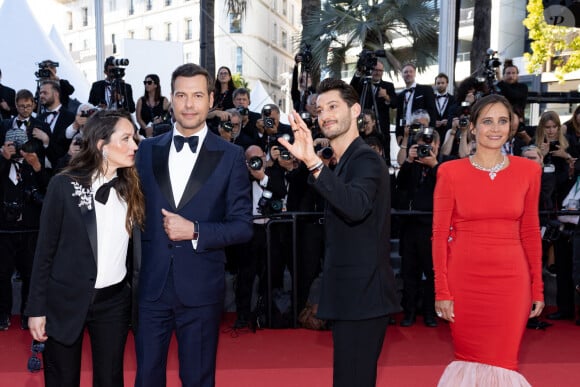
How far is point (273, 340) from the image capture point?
5.14 metres

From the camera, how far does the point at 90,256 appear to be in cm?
256

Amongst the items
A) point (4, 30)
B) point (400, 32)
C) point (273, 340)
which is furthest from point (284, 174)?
point (400, 32)

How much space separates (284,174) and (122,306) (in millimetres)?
3171

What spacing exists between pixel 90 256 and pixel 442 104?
6269mm

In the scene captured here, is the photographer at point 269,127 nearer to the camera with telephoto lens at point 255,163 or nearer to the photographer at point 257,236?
the photographer at point 257,236

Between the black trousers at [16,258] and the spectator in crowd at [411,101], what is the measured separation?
448 cm

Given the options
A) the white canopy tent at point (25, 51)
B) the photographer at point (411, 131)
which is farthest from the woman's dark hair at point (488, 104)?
the white canopy tent at point (25, 51)

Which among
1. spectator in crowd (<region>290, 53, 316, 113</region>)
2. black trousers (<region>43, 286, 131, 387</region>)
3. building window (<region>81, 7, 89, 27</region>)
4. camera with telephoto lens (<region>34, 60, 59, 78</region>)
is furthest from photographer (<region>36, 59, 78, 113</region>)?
building window (<region>81, 7, 89, 27</region>)

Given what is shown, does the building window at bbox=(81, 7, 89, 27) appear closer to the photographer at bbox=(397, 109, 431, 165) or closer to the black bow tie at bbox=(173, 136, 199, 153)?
the photographer at bbox=(397, 109, 431, 165)

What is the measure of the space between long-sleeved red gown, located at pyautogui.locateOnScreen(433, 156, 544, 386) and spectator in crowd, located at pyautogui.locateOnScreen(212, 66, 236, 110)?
489cm

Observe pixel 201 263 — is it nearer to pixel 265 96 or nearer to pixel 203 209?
pixel 203 209

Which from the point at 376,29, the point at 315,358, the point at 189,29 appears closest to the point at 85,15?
A: the point at 189,29

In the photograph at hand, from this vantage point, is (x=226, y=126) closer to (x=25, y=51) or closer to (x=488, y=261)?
(x=488, y=261)

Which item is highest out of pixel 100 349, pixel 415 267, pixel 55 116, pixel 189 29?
pixel 189 29
